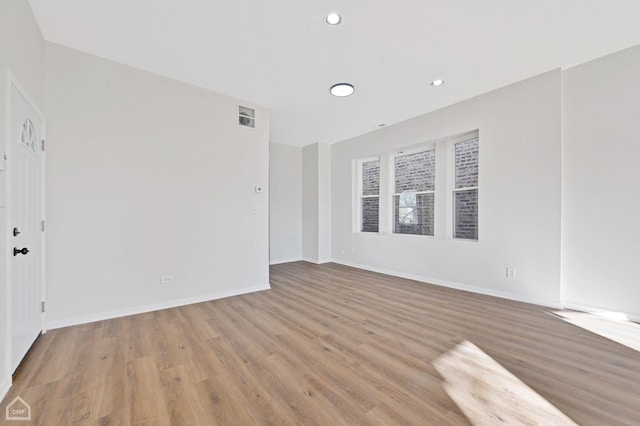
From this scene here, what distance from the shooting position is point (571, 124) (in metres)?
3.15

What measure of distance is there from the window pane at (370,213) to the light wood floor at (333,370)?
2675 mm

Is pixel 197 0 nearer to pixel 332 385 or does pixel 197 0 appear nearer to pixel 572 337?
pixel 332 385

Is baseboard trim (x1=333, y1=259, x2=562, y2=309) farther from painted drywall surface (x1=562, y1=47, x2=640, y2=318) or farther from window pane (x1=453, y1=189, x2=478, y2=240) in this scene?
window pane (x1=453, y1=189, x2=478, y2=240)

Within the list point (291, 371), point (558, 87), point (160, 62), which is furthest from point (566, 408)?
point (160, 62)

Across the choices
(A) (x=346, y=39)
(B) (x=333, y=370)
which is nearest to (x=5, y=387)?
(B) (x=333, y=370)

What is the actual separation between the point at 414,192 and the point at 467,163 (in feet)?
3.34

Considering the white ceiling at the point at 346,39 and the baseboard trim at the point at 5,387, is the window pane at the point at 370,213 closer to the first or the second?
the white ceiling at the point at 346,39

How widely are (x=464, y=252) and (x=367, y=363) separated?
2.76 m

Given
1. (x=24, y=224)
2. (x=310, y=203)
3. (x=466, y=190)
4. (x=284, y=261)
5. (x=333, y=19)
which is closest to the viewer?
(x=24, y=224)

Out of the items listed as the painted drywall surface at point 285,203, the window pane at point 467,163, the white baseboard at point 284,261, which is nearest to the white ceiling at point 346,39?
the window pane at point 467,163

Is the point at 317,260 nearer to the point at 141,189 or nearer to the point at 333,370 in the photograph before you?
the point at 141,189

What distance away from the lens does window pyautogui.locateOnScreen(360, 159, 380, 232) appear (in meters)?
5.66

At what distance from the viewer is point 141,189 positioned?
313cm

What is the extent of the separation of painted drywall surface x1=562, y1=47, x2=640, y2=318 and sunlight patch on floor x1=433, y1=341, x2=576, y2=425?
79.3 inches
